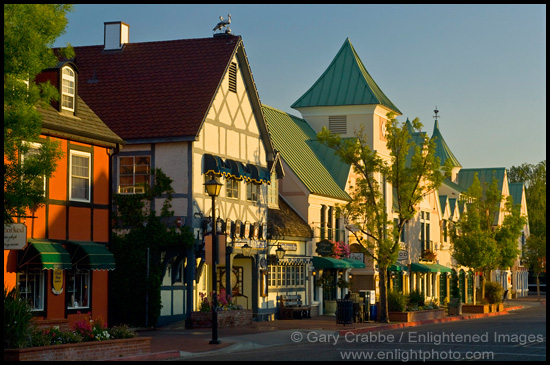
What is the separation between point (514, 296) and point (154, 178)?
2460 inches

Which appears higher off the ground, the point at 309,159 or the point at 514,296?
the point at 309,159

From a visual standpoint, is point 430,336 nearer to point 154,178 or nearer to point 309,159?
point 154,178

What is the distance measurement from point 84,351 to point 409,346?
854 centimetres

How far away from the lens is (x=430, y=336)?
29.4 m

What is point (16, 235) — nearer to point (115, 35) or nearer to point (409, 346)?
point (409, 346)

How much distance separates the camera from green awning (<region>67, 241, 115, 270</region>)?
28.1 m

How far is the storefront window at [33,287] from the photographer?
26.6m

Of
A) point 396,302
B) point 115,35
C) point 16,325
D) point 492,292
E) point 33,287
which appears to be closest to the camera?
point 16,325

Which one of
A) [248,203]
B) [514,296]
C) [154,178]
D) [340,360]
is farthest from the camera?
[514,296]

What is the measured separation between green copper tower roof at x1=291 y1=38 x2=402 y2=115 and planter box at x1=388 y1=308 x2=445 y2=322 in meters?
14.2

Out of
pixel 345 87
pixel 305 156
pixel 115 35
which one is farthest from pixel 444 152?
pixel 115 35

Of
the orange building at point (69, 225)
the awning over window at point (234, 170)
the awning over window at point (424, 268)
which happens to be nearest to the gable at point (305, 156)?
the awning over window at point (234, 170)

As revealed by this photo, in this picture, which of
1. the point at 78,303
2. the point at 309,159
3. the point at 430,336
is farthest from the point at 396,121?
the point at 78,303

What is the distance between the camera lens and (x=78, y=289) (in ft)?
96.0
